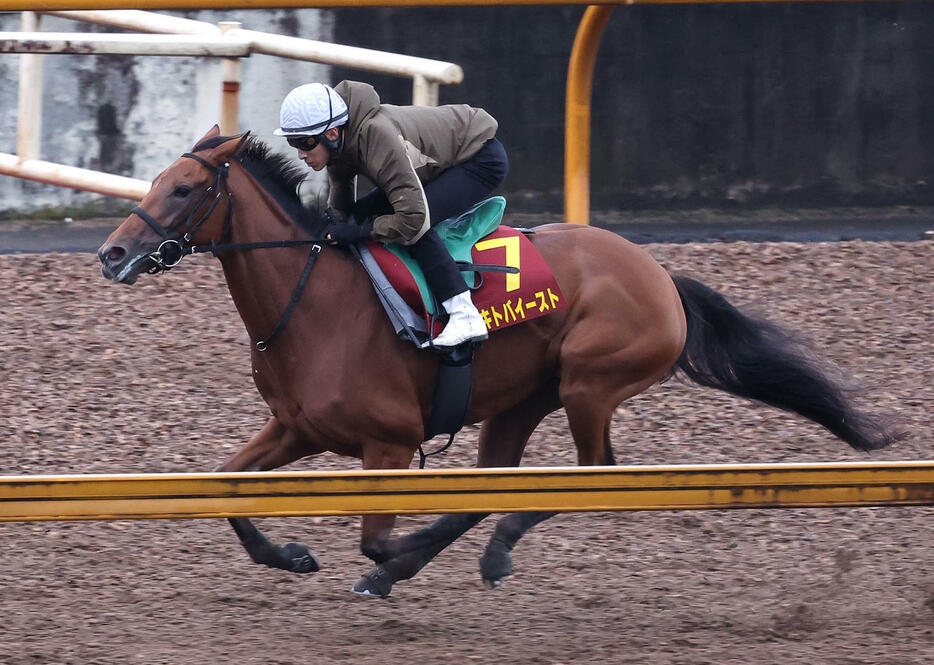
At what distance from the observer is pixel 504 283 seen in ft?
15.6

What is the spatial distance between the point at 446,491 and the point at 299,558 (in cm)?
143

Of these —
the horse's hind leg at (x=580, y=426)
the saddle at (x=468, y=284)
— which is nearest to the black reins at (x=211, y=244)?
the saddle at (x=468, y=284)

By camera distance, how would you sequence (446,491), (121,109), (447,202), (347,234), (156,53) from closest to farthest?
(446,491)
(347,234)
(447,202)
(156,53)
(121,109)

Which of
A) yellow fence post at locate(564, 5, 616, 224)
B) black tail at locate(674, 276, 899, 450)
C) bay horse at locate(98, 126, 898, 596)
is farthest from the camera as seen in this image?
yellow fence post at locate(564, 5, 616, 224)

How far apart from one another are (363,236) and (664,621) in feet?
5.29

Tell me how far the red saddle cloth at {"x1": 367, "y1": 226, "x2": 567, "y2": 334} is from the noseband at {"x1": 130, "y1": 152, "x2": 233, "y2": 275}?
532mm

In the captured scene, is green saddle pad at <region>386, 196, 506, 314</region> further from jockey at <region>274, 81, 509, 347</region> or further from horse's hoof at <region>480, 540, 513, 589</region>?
horse's hoof at <region>480, 540, 513, 589</region>

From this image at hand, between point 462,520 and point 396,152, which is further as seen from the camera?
point 462,520

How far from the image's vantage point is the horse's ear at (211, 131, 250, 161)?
4508 millimetres

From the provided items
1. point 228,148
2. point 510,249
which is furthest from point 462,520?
point 228,148

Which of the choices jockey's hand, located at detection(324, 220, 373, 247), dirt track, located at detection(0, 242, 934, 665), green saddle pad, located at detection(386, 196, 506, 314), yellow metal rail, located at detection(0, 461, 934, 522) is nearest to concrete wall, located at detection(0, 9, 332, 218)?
Answer: dirt track, located at detection(0, 242, 934, 665)

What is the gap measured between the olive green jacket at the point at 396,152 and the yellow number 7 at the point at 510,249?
30cm

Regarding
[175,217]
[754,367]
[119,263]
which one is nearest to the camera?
[119,263]

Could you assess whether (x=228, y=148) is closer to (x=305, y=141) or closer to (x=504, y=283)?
(x=305, y=141)
